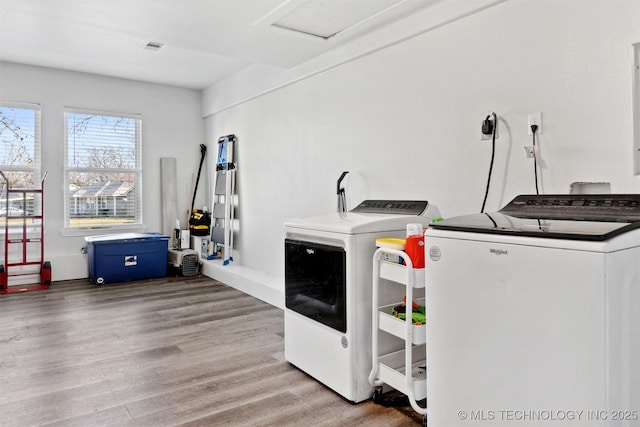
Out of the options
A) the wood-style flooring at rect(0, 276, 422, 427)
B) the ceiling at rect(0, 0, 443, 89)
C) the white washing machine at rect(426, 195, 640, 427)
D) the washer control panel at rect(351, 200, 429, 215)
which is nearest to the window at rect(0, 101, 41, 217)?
the ceiling at rect(0, 0, 443, 89)

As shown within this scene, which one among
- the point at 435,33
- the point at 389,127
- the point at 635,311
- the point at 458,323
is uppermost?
the point at 435,33

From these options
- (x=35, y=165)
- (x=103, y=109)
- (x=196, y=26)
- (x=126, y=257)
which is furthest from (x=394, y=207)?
(x=35, y=165)

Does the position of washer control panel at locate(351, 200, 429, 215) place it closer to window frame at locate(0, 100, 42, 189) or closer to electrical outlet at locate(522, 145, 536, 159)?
electrical outlet at locate(522, 145, 536, 159)

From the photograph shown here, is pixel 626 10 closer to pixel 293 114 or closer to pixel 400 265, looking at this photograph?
pixel 400 265

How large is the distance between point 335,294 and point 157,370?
125 cm

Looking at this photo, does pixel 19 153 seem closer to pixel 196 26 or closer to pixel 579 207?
pixel 196 26

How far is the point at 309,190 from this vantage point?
13.4 feet

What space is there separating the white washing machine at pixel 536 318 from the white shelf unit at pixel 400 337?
19 cm

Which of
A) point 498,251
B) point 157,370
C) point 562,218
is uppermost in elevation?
point 562,218

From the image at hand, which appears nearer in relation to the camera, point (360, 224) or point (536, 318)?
point (536, 318)

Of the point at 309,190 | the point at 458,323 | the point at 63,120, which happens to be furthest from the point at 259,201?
the point at 458,323

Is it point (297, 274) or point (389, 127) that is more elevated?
point (389, 127)

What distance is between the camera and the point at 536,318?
4.56ft

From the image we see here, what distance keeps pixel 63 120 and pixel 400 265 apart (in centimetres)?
506
